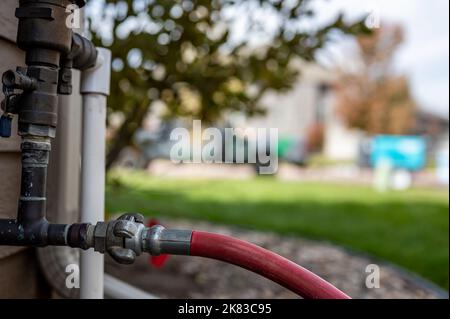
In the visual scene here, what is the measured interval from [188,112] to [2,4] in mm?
2126

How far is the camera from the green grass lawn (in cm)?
353

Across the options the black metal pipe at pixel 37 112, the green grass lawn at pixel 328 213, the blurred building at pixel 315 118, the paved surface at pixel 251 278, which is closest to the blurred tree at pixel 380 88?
the blurred building at pixel 315 118

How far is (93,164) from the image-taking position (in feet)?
4.67

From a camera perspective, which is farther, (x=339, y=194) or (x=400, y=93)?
(x=400, y=93)

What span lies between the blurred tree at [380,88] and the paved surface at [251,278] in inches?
741

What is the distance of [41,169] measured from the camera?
3.66ft

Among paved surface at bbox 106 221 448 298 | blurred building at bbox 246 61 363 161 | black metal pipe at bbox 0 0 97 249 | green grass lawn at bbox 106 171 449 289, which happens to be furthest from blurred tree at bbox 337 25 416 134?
black metal pipe at bbox 0 0 97 249

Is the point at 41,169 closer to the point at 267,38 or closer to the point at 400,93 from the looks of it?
the point at 267,38

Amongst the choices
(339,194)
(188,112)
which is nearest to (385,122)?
(339,194)

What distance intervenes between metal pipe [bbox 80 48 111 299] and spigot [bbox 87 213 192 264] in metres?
0.37

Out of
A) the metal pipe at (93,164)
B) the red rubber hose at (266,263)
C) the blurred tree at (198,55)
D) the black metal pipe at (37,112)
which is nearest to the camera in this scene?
the red rubber hose at (266,263)

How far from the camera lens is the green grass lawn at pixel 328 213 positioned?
3529 millimetres

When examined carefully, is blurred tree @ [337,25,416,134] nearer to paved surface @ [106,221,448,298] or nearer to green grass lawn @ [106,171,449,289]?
green grass lawn @ [106,171,449,289]

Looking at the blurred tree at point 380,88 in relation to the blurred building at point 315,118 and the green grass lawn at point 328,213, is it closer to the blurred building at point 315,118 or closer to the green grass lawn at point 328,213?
the blurred building at point 315,118
